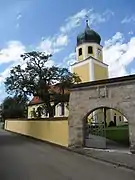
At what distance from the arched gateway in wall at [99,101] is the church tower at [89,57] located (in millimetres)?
30215

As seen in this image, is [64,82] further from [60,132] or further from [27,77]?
[60,132]

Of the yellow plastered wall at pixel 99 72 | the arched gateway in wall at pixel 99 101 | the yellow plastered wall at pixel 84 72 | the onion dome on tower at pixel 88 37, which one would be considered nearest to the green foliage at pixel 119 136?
the arched gateway in wall at pixel 99 101

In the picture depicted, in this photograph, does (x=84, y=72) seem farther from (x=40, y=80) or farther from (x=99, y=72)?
(x=40, y=80)

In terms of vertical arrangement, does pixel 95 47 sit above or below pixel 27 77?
above

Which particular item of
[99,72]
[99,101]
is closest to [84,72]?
[99,72]

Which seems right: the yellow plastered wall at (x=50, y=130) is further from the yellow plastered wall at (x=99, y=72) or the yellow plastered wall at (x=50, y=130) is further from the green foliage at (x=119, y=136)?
the yellow plastered wall at (x=99, y=72)

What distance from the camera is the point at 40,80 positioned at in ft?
84.8

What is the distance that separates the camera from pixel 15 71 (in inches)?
1023

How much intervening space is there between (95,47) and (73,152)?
35664 millimetres

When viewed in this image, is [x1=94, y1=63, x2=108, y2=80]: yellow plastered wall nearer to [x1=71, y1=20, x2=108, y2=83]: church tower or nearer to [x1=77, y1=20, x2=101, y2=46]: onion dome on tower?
[x1=71, y1=20, x2=108, y2=83]: church tower

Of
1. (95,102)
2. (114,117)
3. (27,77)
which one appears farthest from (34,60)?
(114,117)

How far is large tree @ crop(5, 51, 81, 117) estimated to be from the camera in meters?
25.8

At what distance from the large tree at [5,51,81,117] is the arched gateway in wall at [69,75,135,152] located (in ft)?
29.2

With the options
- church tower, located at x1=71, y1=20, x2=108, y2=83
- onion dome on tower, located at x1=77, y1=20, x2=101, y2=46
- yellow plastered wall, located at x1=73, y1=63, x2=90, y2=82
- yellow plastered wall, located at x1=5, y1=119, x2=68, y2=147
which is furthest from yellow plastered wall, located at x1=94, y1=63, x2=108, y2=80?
yellow plastered wall, located at x1=5, y1=119, x2=68, y2=147
